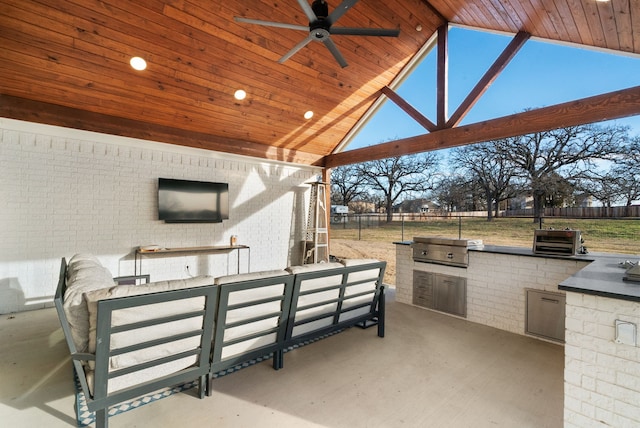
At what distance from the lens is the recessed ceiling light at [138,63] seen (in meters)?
3.60

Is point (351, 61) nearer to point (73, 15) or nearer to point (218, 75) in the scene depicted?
point (218, 75)

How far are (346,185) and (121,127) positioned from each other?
7873 millimetres

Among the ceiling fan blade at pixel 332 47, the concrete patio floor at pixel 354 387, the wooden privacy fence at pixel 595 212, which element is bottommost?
the concrete patio floor at pixel 354 387

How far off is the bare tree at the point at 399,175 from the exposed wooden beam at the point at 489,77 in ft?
16.0

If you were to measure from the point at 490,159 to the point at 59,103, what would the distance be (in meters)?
8.42

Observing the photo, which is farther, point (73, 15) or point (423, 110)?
point (423, 110)

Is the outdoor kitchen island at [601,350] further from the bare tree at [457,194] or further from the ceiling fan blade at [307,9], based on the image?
the bare tree at [457,194]

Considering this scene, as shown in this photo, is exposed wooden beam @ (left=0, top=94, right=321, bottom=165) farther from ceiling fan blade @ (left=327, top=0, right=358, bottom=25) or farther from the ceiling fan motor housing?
ceiling fan blade @ (left=327, top=0, right=358, bottom=25)

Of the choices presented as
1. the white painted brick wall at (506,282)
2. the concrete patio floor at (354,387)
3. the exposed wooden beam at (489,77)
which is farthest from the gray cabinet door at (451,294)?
the exposed wooden beam at (489,77)

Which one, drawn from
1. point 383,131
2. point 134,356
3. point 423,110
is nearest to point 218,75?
point 423,110

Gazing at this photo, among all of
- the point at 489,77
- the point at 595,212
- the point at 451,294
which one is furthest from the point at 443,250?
the point at 595,212

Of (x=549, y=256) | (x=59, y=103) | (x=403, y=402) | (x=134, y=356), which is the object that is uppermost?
(x=59, y=103)

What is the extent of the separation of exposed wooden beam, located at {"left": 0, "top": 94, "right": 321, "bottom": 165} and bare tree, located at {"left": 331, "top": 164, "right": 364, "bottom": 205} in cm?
516

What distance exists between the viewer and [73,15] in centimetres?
302
